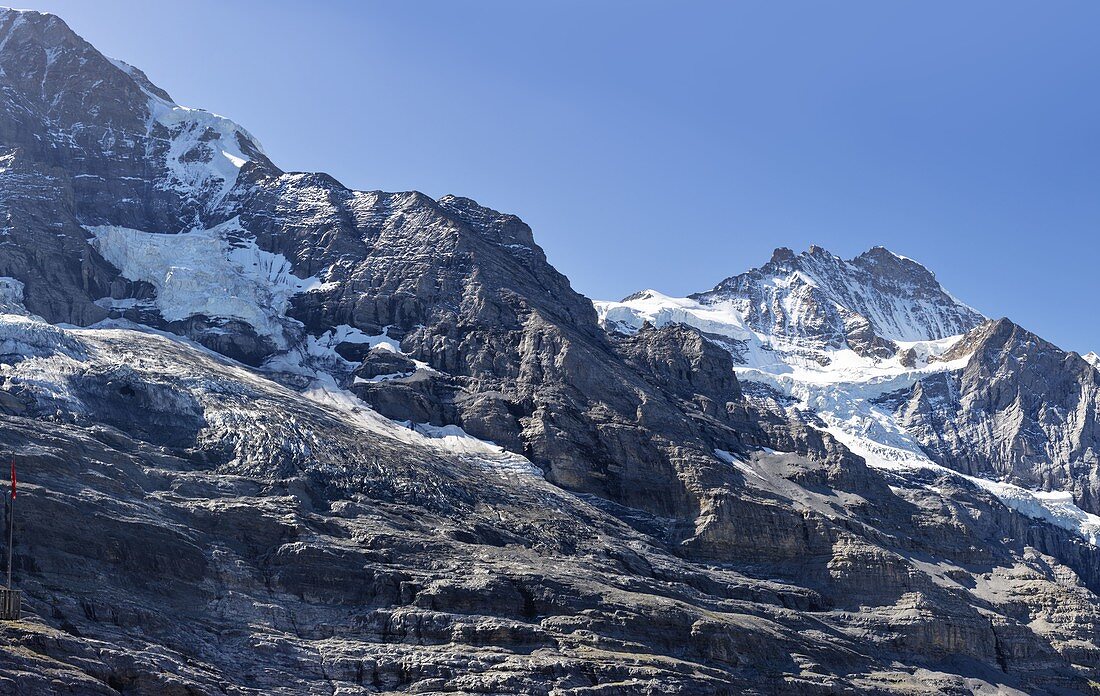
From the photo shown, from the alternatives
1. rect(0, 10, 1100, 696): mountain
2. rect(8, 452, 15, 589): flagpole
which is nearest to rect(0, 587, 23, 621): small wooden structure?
rect(0, 10, 1100, 696): mountain

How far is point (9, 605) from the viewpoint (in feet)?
337

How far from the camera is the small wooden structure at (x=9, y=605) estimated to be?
335ft

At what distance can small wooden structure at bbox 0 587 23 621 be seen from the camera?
335 feet

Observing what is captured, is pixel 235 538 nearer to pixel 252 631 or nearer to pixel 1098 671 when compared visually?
pixel 252 631

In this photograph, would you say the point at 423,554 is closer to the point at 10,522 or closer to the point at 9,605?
the point at 10,522

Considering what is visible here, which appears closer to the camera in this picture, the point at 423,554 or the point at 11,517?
the point at 11,517

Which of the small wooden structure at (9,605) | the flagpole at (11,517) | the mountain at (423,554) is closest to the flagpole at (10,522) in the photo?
the flagpole at (11,517)

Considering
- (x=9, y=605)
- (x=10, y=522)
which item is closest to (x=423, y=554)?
(x=10, y=522)

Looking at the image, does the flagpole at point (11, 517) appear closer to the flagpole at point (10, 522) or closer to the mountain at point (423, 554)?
the flagpole at point (10, 522)

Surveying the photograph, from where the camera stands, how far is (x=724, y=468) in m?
187

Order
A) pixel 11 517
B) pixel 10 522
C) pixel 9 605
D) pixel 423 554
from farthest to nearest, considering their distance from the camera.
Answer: pixel 423 554 < pixel 10 522 < pixel 11 517 < pixel 9 605

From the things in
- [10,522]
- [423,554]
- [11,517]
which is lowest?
[10,522]

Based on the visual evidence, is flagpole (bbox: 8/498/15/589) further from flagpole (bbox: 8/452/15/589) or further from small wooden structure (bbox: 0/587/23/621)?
small wooden structure (bbox: 0/587/23/621)

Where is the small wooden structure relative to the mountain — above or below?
below
